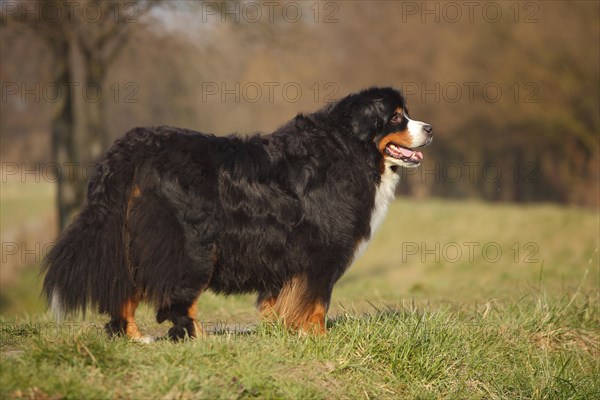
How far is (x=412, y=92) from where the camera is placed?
30734 millimetres

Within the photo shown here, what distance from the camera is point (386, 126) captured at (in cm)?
652

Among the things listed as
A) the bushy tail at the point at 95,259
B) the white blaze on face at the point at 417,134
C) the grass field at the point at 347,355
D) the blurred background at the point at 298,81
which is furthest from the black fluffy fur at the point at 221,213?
the blurred background at the point at 298,81

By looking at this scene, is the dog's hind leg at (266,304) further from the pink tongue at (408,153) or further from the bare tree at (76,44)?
the bare tree at (76,44)

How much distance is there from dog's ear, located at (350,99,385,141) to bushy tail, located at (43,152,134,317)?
2033mm

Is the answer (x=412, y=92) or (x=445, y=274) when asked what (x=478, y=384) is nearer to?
(x=445, y=274)

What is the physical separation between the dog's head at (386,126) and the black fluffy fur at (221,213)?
0.01 meters

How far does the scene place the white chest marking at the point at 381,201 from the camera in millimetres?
6386

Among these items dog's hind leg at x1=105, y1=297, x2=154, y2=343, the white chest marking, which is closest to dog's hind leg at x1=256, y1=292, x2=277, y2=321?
the white chest marking

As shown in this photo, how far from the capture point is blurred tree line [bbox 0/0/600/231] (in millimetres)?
16688

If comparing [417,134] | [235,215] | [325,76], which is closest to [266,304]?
[235,215]

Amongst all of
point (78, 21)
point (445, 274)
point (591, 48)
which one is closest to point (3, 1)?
point (78, 21)

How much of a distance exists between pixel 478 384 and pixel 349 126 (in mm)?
2446

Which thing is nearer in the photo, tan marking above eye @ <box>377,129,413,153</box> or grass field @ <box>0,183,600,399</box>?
grass field @ <box>0,183,600,399</box>

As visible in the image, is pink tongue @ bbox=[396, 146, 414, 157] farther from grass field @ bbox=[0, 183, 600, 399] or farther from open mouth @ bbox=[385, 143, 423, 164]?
grass field @ bbox=[0, 183, 600, 399]
